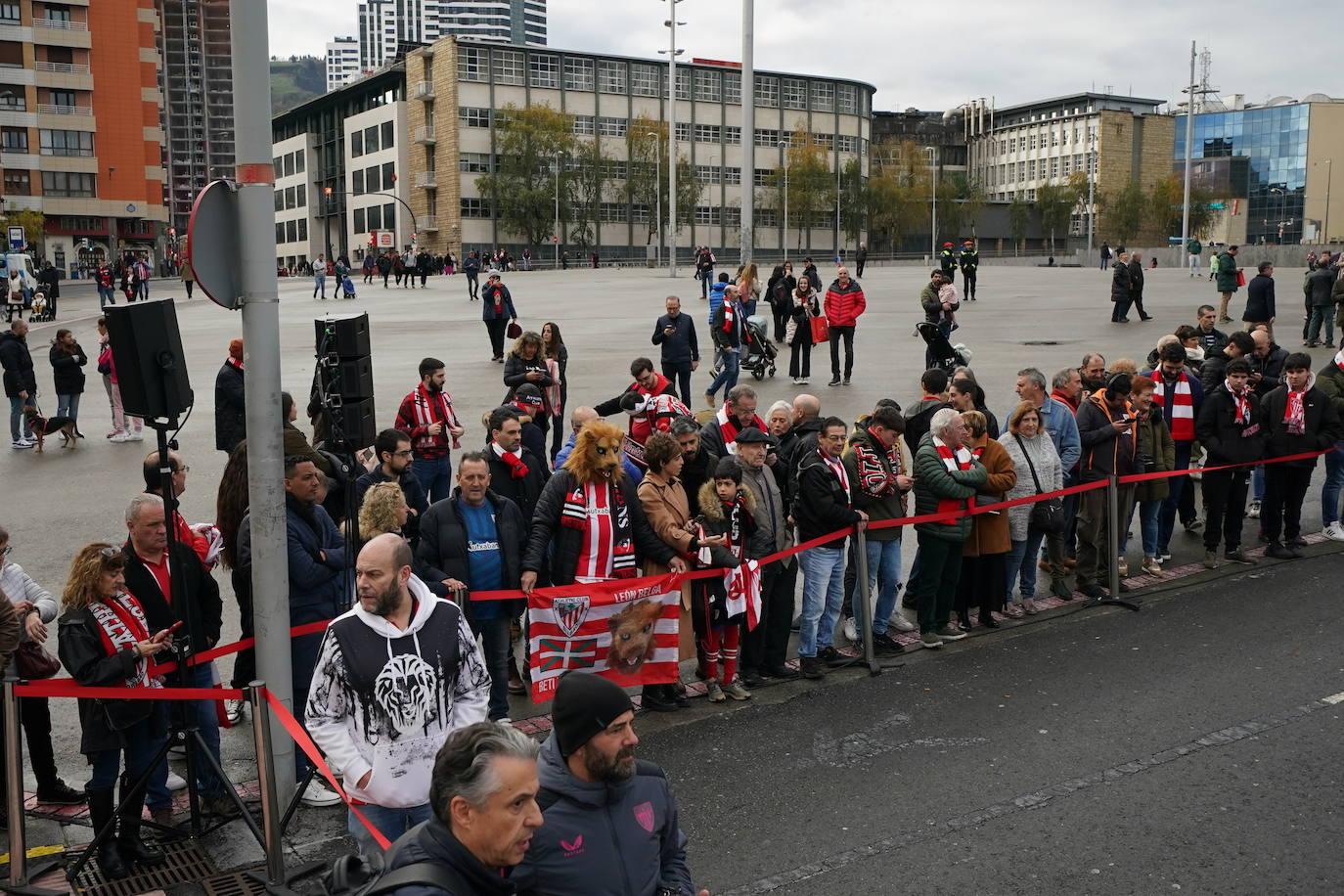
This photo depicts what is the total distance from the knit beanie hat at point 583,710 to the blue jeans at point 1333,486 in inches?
431

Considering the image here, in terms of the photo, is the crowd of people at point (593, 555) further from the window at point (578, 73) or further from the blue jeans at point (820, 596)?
the window at point (578, 73)

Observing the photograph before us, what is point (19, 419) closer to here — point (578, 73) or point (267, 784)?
point (267, 784)

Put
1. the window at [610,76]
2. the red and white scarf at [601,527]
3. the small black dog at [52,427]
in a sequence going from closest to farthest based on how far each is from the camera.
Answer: the red and white scarf at [601,527] → the small black dog at [52,427] → the window at [610,76]

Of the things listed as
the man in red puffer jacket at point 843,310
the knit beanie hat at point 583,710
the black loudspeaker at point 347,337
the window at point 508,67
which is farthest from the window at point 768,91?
the knit beanie hat at point 583,710

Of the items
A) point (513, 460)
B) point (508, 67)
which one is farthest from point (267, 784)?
point (508, 67)

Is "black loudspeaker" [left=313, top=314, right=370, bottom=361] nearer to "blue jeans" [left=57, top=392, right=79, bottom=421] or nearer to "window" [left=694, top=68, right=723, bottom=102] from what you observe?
"blue jeans" [left=57, top=392, right=79, bottom=421]

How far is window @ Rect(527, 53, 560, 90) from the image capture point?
4122 inches

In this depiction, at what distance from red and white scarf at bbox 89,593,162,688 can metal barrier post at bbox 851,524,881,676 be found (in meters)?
4.72

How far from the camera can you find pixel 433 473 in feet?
37.4

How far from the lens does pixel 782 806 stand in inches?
255

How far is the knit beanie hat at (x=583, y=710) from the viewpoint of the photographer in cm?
359

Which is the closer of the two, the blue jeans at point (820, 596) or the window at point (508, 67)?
the blue jeans at point (820, 596)

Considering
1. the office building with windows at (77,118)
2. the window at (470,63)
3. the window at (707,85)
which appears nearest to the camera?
the office building with windows at (77,118)

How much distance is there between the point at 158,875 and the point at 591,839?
3.33 m
